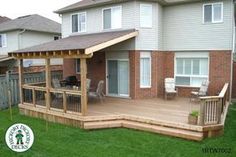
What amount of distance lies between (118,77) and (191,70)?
4088 mm

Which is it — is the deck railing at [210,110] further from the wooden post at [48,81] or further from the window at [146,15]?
the window at [146,15]

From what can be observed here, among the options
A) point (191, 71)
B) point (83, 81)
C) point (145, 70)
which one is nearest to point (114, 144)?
point (83, 81)

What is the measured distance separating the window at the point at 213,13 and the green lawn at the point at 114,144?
243 inches

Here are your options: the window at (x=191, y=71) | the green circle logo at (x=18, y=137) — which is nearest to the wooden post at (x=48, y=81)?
the green circle logo at (x=18, y=137)

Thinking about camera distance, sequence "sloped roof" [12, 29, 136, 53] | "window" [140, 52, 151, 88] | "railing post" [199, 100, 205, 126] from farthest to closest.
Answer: "window" [140, 52, 151, 88] < "sloped roof" [12, 29, 136, 53] < "railing post" [199, 100, 205, 126]

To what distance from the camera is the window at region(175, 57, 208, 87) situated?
14828 millimetres

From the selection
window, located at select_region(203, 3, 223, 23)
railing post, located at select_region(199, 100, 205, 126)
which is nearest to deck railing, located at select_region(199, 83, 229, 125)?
railing post, located at select_region(199, 100, 205, 126)

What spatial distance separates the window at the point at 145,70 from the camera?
1491 cm

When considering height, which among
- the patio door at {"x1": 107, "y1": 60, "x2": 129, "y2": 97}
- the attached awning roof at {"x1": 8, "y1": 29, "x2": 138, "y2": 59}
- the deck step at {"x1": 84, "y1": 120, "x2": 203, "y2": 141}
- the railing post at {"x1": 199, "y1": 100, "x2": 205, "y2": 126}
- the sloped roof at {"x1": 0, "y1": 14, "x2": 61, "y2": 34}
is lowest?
the deck step at {"x1": 84, "y1": 120, "x2": 203, "y2": 141}

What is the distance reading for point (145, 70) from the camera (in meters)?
15.0

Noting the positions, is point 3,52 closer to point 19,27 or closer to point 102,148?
point 19,27

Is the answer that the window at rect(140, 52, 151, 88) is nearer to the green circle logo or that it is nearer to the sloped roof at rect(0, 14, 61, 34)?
the green circle logo

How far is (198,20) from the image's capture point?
14.7 meters

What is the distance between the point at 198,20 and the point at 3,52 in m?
18.8
